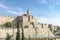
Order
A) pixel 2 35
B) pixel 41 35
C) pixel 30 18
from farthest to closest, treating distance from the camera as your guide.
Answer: pixel 30 18, pixel 41 35, pixel 2 35

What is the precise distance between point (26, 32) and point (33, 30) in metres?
2.03

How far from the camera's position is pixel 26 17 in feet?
158

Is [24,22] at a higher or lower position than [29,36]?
higher

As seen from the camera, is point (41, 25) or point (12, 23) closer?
point (12, 23)

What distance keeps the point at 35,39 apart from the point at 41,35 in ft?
10.4

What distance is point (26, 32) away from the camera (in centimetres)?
3825

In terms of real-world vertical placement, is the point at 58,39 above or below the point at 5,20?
below

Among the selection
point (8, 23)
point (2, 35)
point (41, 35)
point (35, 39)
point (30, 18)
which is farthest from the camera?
point (30, 18)

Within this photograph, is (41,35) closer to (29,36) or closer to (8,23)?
(29,36)

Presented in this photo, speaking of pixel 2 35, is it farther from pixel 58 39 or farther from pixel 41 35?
pixel 58 39

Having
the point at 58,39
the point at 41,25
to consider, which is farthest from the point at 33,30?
the point at 41,25

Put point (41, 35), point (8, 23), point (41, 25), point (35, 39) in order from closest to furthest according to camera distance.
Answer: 1. point (35, 39)
2. point (41, 35)
3. point (8, 23)
4. point (41, 25)

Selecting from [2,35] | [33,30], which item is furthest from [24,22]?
[2,35]

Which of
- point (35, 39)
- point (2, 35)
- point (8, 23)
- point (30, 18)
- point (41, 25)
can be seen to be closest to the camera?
point (2, 35)
